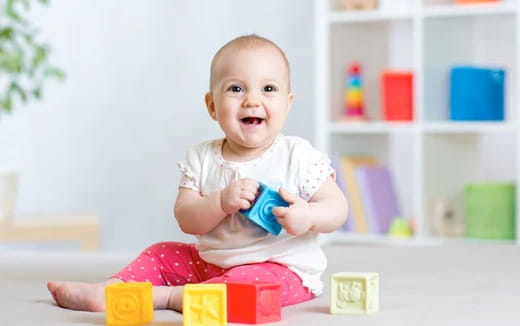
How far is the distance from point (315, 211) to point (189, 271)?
25cm

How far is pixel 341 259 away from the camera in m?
1.79

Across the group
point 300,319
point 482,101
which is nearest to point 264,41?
point 300,319

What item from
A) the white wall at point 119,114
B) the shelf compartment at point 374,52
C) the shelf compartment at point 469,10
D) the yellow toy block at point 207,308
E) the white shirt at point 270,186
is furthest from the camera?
the white wall at point 119,114

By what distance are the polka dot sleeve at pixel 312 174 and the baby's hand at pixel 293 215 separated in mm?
83

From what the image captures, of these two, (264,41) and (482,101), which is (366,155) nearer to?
(482,101)

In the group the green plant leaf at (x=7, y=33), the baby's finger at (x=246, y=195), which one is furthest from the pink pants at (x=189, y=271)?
the green plant leaf at (x=7, y=33)

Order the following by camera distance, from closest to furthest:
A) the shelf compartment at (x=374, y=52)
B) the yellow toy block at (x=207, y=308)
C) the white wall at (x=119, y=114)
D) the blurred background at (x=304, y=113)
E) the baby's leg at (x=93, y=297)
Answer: the yellow toy block at (x=207, y=308)
the baby's leg at (x=93, y=297)
the blurred background at (x=304, y=113)
the shelf compartment at (x=374, y=52)
the white wall at (x=119, y=114)

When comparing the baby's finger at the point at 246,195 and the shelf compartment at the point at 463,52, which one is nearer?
the baby's finger at the point at 246,195

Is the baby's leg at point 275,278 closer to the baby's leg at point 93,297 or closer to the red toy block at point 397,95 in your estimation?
the baby's leg at point 93,297

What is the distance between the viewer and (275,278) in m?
1.25

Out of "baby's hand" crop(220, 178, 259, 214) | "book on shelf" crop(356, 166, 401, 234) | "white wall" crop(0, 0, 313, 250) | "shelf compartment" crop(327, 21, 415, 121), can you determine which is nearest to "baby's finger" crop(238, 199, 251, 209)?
"baby's hand" crop(220, 178, 259, 214)

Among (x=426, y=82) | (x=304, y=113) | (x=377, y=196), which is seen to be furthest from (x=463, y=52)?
(x=304, y=113)

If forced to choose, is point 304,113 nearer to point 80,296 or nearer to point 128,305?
point 80,296

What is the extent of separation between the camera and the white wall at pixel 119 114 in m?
3.62
